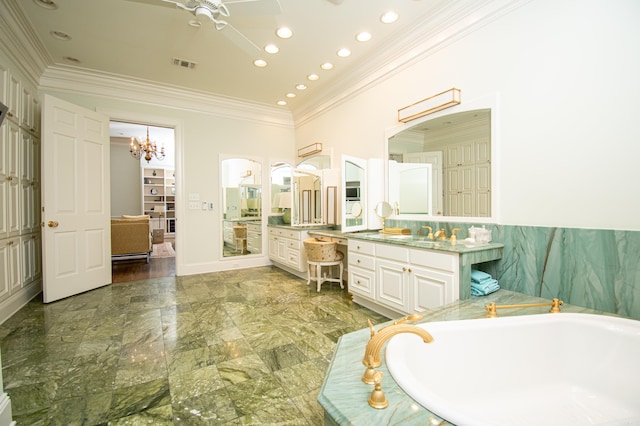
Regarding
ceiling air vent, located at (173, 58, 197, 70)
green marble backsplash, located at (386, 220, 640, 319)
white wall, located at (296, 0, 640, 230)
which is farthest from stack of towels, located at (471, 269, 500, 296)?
ceiling air vent, located at (173, 58, 197, 70)

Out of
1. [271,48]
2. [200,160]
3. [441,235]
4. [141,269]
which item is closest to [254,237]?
[200,160]

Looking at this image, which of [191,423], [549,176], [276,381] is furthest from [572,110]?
[191,423]

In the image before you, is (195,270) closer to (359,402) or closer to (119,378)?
(119,378)

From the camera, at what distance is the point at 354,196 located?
145 inches

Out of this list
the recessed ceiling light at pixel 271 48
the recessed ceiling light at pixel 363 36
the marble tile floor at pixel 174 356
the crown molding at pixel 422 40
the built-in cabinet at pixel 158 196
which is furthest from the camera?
the built-in cabinet at pixel 158 196

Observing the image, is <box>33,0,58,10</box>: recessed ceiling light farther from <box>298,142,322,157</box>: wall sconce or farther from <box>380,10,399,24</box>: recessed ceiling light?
<box>298,142,322,157</box>: wall sconce

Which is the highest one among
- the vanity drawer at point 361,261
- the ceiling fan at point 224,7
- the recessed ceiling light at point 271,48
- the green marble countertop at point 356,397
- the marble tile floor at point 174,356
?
the recessed ceiling light at point 271,48

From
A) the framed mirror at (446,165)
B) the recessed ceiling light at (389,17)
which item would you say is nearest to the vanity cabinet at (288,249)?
the framed mirror at (446,165)

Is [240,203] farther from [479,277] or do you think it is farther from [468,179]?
[479,277]

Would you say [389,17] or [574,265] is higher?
[389,17]

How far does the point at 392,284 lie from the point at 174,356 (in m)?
1.91

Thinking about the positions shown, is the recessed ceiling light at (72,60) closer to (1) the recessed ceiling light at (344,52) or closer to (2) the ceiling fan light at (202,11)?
(2) the ceiling fan light at (202,11)

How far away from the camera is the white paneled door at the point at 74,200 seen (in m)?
3.37

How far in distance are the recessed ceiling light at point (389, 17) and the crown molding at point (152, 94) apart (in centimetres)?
302
